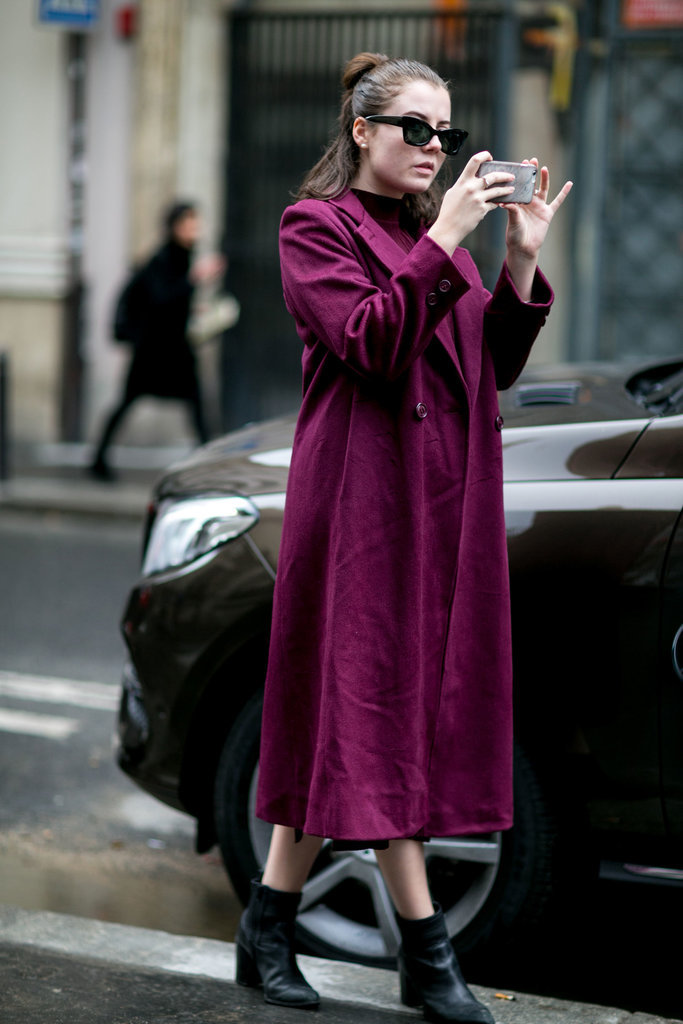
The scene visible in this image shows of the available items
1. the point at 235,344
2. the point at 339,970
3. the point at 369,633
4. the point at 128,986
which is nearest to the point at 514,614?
the point at 369,633

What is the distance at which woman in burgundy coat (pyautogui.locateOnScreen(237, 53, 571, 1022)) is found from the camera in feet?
8.72

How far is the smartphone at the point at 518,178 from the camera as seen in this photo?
259 cm

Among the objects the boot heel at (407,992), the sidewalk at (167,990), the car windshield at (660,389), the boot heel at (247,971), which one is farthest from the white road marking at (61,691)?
the boot heel at (407,992)

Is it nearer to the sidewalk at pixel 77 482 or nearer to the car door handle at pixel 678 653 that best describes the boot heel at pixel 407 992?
the car door handle at pixel 678 653

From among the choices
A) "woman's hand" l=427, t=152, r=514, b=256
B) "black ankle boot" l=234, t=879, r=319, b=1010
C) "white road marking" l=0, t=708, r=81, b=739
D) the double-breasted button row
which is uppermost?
"woman's hand" l=427, t=152, r=514, b=256

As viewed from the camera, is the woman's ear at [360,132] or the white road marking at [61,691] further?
the white road marking at [61,691]

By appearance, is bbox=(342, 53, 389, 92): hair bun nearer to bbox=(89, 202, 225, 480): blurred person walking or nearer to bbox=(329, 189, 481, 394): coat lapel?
bbox=(329, 189, 481, 394): coat lapel

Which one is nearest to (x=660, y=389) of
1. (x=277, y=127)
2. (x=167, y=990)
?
(x=167, y=990)

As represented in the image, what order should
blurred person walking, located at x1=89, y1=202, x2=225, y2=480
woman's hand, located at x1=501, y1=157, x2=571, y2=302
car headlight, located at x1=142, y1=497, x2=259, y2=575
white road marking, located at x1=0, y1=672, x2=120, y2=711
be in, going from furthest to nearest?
blurred person walking, located at x1=89, y1=202, x2=225, y2=480 < white road marking, located at x1=0, y1=672, x2=120, y2=711 < car headlight, located at x1=142, y1=497, x2=259, y2=575 < woman's hand, located at x1=501, y1=157, x2=571, y2=302

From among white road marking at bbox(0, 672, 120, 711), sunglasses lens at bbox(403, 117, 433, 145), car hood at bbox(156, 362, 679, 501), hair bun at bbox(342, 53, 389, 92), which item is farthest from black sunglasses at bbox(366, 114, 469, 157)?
white road marking at bbox(0, 672, 120, 711)

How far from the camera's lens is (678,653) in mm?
2980

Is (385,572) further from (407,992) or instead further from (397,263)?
(407,992)

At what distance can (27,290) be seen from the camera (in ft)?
41.1

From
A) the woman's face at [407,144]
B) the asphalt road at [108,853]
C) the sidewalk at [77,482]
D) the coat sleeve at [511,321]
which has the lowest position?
the sidewalk at [77,482]
